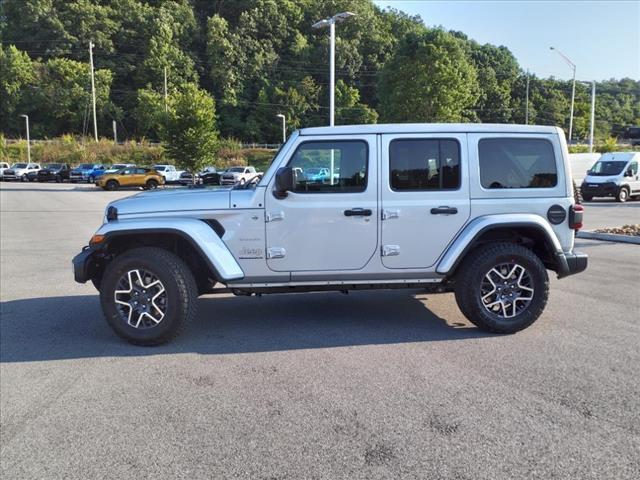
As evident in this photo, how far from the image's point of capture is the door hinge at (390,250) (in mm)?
5434

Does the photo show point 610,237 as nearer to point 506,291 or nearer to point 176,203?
point 506,291

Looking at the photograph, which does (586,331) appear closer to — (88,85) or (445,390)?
(445,390)

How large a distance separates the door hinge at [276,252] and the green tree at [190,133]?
33.9 meters

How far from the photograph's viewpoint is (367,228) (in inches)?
212

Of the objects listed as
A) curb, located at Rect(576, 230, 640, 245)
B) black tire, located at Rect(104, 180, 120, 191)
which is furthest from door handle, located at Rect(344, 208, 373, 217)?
black tire, located at Rect(104, 180, 120, 191)

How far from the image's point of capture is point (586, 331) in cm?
559

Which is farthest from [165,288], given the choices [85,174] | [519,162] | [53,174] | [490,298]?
[53,174]

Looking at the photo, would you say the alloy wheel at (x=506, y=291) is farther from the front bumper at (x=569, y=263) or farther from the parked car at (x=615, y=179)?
the parked car at (x=615, y=179)

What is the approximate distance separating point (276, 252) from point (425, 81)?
61880mm

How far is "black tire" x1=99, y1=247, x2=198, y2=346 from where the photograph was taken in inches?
204

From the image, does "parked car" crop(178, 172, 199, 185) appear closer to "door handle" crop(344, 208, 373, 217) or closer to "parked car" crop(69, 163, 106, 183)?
"parked car" crop(69, 163, 106, 183)

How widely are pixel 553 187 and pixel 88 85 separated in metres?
95.1

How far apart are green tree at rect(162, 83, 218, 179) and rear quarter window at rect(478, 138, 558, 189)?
3415 centimetres

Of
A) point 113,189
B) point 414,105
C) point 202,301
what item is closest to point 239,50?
point 414,105
